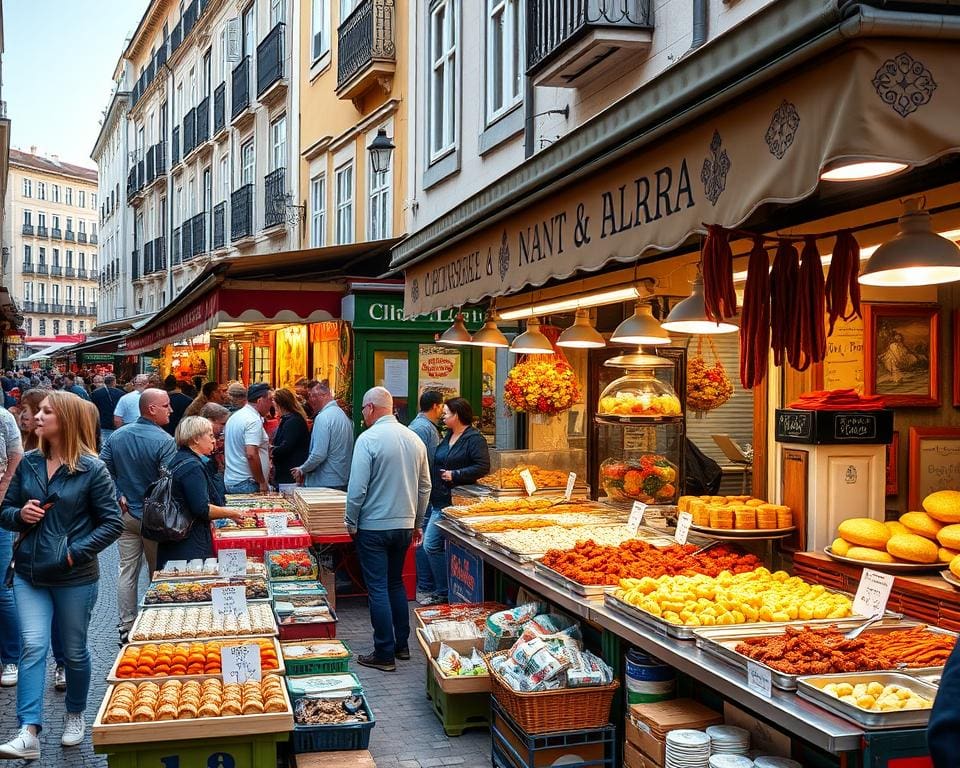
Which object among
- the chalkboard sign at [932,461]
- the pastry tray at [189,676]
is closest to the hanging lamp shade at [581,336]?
the chalkboard sign at [932,461]

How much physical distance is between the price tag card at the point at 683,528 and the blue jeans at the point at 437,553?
3.56 meters

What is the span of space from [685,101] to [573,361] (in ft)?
25.3

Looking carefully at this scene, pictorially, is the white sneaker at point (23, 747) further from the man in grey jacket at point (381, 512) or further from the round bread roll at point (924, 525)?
the round bread roll at point (924, 525)

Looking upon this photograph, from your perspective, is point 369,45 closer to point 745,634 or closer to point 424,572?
point 424,572

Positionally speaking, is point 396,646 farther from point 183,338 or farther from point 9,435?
point 183,338

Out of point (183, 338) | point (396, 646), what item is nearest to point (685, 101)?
point (396, 646)

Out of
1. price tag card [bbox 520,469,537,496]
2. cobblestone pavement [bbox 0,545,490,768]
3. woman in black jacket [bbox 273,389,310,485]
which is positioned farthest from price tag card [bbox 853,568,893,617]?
woman in black jacket [bbox 273,389,310,485]

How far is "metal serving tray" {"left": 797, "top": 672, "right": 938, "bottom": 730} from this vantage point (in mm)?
3576

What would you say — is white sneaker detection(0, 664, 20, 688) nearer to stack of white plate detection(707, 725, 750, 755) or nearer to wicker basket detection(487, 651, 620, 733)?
wicker basket detection(487, 651, 620, 733)

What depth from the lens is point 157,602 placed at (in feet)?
20.9

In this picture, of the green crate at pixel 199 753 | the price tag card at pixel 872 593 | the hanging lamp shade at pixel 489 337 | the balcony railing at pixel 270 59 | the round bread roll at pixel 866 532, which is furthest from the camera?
the balcony railing at pixel 270 59

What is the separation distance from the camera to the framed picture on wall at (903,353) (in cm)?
771

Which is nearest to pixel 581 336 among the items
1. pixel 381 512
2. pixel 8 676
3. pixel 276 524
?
pixel 381 512

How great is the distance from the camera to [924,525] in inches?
198
